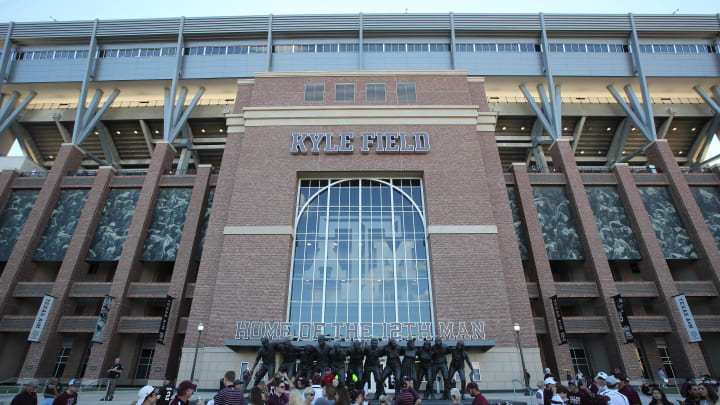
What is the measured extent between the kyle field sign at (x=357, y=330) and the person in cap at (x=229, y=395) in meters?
16.3

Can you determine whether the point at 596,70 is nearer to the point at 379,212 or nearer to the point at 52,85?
the point at 379,212

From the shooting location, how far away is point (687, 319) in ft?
96.2

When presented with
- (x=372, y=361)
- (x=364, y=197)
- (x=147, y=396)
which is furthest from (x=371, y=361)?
(x=364, y=197)

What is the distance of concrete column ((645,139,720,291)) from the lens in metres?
32.1

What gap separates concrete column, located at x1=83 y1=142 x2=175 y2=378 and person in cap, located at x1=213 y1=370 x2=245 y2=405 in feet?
88.2

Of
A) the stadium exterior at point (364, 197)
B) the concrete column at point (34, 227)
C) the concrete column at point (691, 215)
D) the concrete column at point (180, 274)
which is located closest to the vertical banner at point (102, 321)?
the stadium exterior at point (364, 197)

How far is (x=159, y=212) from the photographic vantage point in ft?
118

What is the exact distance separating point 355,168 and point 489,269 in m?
11.6

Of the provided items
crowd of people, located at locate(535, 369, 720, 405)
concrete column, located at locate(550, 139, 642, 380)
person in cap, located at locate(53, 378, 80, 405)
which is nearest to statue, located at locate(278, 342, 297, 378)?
person in cap, located at locate(53, 378, 80, 405)

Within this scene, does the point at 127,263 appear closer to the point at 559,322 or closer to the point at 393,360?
the point at 393,360

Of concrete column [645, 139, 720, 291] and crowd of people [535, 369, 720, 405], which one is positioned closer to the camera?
crowd of people [535, 369, 720, 405]

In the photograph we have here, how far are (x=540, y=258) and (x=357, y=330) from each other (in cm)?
1648

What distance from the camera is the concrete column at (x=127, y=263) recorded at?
29.4 m

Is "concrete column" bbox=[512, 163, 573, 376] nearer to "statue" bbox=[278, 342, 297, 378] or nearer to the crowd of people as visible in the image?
"statue" bbox=[278, 342, 297, 378]
